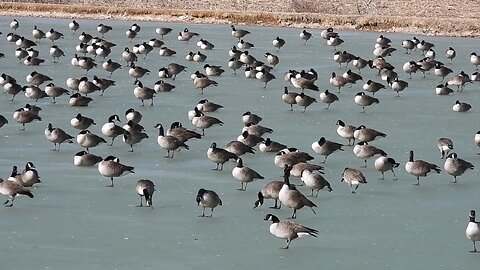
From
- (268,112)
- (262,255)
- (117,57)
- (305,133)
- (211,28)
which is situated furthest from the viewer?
(211,28)

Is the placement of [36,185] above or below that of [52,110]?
above

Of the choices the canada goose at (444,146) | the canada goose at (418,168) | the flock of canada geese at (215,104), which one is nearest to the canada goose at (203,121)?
the flock of canada geese at (215,104)

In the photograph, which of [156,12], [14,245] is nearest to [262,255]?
[14,245]

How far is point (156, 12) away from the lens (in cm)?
3700

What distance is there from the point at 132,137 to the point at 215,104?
3456 mm

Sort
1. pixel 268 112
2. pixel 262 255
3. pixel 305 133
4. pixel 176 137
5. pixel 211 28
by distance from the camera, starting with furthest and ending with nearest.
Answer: pixel 211 28 → pixel 268 112 → pixel 305 133 → pixel 176 137 → pixel 262 255

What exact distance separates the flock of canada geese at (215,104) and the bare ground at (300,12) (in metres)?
2.84

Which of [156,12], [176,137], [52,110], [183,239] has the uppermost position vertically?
[183,239]

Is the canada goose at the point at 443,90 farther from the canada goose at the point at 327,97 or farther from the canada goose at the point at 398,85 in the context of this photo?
the canada goose at the point at 327,97

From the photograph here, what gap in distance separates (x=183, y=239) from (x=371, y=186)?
3.79 m

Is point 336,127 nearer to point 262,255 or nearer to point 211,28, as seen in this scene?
point 262,255

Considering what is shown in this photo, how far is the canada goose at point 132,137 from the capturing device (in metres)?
A: 17.1

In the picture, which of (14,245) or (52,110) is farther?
(52,110)

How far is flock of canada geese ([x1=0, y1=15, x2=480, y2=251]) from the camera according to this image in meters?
13.9
